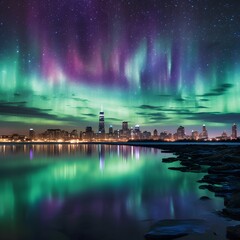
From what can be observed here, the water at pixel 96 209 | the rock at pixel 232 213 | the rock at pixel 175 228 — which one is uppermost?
the rock at pixel 232 213

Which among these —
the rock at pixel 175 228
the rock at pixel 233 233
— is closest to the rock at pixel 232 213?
the rock at pixel 175 228

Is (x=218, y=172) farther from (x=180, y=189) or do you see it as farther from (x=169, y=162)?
(x=169, y=162)

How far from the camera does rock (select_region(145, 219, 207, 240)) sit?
10.2m

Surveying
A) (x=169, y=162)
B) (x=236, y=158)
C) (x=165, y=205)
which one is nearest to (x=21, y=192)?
(x=165, y=205)

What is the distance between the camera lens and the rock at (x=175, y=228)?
33.5ft

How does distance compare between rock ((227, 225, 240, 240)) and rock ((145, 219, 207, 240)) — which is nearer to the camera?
rock ((227, 225, 240, 240))

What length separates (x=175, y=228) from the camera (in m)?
10.9

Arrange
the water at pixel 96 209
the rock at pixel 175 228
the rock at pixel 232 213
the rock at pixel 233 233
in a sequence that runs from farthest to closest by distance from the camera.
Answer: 1. the rock at pixel 232 213
2. the water at pixel 96 209
3. the rock at pixel 175 228
4. the rock at pixel 233 233

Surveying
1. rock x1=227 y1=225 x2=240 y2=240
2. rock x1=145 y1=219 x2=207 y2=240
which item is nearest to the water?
rock x1=145 y1=219 x2=207 y2=240

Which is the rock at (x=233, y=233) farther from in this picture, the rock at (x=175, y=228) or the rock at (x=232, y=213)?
the rock at (x=232, y=213)

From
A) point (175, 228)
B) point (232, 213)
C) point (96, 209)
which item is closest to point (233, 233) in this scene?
point (175, 228)

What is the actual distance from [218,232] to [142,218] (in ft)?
12.3

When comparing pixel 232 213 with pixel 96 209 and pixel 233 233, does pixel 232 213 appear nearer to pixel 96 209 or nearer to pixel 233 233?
pixel 233 233

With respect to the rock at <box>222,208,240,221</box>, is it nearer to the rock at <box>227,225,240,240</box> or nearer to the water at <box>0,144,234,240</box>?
the water at <box>0,144,234,240</box>
